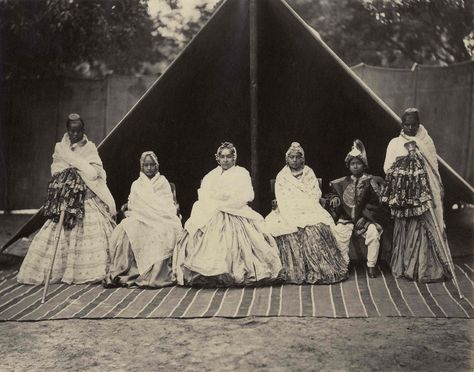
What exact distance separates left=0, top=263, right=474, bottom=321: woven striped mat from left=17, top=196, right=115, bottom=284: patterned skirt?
0.14 metres

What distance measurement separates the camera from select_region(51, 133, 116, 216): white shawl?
5.76m

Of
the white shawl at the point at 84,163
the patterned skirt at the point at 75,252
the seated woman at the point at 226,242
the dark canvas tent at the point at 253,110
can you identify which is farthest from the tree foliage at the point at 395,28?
the patterned skirt at the point at 75,252

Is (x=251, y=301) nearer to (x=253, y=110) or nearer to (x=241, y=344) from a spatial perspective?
(x=241, y=344)

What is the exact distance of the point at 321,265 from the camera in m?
5.41

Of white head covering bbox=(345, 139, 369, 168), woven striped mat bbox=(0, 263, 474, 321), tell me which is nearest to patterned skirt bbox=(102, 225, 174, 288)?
woven striped mat bbox=(0, 263, 474, 321)

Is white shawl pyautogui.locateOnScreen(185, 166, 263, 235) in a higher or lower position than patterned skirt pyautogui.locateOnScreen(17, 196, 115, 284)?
higher

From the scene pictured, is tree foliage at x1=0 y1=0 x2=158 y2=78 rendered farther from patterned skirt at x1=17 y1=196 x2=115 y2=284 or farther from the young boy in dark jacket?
the young boy in dark jacket

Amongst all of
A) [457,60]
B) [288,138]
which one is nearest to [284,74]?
[288,138]

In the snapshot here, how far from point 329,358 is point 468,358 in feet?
2.49

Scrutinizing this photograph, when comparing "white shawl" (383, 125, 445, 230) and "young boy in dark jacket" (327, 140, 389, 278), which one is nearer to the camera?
"white shawl" (383, 125, 445, 230)

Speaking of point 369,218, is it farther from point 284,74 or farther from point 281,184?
point 284,74

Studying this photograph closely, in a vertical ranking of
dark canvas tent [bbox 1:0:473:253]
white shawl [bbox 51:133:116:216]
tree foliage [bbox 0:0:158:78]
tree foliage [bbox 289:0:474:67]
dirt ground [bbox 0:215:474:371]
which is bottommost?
dirt ground [bbox 0:215:474:371]

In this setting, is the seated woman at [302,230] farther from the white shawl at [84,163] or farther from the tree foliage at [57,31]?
the tree foliage at [57,31]

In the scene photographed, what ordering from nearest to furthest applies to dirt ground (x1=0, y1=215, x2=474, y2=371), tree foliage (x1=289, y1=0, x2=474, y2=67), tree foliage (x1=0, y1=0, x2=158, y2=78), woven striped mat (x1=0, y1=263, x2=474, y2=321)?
dirt ground (x1=0, y1=215, x2=474, y2=371), woven striped mat (x1=0, y1=263, x2=474, y2=321), tree foliage (x1=0, y1=0, x2=158, y2=78), tree foliage (x1=289, y1=0, x2=474, y2=67)
